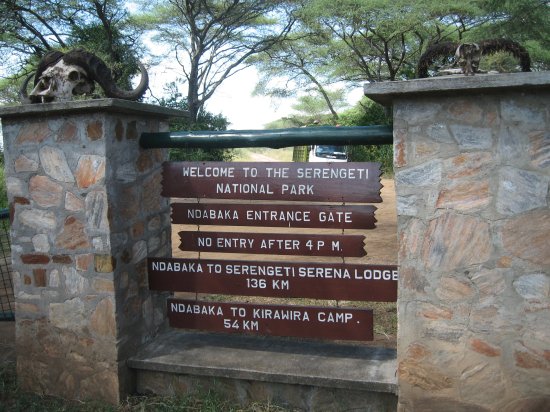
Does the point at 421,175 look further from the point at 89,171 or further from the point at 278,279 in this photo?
the point at 89,171

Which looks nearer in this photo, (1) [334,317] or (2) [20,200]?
(1) [334,317]

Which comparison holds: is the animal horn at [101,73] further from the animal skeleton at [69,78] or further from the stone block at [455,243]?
the stone block at [455,243]

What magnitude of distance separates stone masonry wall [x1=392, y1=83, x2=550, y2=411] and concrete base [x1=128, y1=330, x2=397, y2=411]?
1.14 ft

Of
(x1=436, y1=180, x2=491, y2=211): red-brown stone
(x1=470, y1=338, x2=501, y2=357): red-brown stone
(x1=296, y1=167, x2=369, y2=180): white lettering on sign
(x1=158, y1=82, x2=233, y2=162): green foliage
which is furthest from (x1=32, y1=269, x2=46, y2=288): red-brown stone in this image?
(x1=158, y1=82, x2=233, y2=162): green foliage

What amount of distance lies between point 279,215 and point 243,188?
0.28m

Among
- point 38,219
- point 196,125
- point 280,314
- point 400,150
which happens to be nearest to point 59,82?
point 38,219

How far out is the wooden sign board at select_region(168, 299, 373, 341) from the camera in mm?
3373

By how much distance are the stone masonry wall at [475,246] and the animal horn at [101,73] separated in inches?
65.2

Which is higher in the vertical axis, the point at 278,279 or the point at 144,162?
the point at 144,162

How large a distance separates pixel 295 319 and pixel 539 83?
191cm

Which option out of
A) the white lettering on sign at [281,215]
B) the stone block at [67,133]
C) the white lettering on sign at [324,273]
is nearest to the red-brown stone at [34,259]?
the stone block at [67,133]

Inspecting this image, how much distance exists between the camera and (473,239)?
2.82 meters

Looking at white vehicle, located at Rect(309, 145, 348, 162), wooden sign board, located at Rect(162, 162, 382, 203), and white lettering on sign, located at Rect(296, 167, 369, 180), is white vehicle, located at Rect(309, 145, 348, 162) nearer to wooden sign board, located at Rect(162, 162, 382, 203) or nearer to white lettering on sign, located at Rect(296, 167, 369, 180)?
wooden sign board, located at Rect(162, 162, 382, 203)

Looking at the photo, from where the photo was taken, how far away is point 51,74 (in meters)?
3.46
